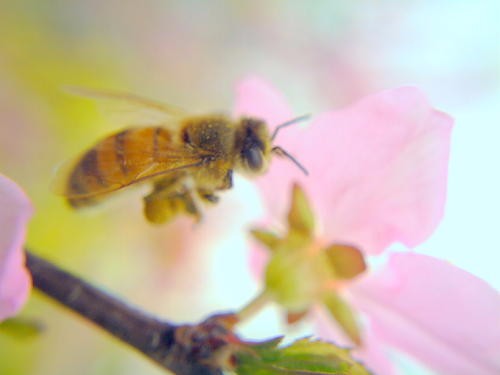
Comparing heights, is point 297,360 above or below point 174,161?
below

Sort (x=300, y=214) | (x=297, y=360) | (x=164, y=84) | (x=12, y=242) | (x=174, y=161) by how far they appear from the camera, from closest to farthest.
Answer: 1. (x=12, y=242)
2. (x=297, y=360)
3. (x=174, y=161)
4. (x=300, y=214)
5. (x=164, y=84)

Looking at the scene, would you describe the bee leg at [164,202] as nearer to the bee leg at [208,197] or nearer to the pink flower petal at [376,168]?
the bee leg at [208,197]

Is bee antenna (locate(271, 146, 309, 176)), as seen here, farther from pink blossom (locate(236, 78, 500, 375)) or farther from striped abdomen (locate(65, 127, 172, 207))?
striped abdomen (locate(65, 127, 172, 207))

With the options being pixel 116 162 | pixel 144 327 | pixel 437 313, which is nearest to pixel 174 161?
pixel 116 162

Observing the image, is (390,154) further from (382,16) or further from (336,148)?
(382,16)

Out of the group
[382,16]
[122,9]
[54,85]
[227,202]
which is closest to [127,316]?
[54,85]

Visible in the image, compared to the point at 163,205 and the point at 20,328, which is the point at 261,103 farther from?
the point at 20,328
